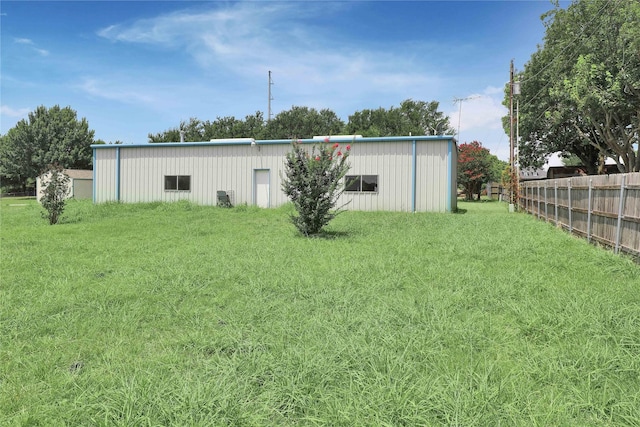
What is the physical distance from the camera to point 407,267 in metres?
5.80

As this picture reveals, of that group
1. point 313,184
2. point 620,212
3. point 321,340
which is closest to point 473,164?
point 313,184

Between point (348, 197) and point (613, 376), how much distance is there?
51.7 ft

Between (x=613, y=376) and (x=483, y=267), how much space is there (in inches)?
127

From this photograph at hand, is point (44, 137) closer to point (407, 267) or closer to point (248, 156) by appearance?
point (248, 156)

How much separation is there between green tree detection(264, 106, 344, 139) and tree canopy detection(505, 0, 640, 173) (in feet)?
70.7

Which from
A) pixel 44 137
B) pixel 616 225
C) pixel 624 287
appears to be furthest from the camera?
pixel 44 137

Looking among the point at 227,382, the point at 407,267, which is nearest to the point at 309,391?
the point at 227,382

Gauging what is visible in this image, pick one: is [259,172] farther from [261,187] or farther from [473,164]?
[473,164]

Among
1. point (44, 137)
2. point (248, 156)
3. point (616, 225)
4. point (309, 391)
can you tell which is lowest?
point (309, 391)

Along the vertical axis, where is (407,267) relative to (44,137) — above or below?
below

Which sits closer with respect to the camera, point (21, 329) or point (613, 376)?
point (613, 376)

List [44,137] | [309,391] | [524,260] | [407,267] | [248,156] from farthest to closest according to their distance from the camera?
[44,137], [248,156], [524,260], [407,267], [309,391]

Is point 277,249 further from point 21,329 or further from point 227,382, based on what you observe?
point 227,382

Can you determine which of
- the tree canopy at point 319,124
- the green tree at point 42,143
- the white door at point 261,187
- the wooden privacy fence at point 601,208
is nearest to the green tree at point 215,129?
the tree canopy at point 319,124
